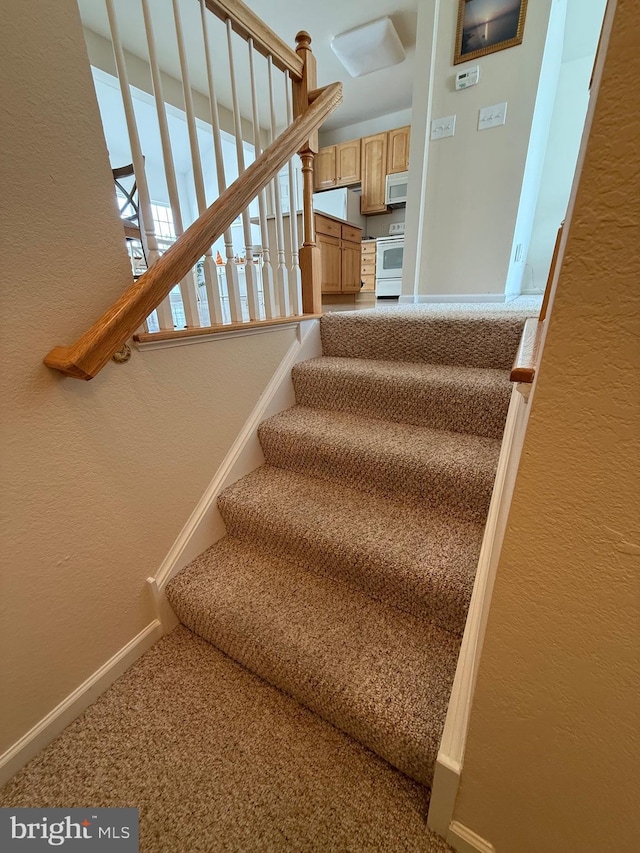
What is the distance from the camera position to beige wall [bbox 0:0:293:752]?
2.21 feet

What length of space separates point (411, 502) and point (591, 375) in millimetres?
864

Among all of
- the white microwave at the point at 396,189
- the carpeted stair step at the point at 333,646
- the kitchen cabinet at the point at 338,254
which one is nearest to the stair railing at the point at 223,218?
the carpeted stair step at the point at 333,646

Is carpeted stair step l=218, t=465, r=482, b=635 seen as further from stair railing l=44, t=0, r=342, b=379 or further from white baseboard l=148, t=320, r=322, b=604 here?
stair railing l=44, t=0, r=342, b=379

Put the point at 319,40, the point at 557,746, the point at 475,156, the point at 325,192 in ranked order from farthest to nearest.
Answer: the point at 325,192
the point at 319,40
the point at 475,156
the point at 557,746

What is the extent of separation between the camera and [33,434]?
75 centimetres

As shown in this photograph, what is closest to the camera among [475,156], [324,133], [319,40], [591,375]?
[591,375]

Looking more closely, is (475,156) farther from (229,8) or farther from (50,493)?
(50,493)

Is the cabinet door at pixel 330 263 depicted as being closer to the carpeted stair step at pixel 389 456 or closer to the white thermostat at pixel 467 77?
the white thermostat at pixel 467 77

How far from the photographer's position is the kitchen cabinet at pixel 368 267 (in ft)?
15.6

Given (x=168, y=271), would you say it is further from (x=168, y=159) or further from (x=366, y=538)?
(x=366, y=538)

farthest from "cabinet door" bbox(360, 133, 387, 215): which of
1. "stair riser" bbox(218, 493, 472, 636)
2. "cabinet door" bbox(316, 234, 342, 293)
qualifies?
"stair riser" bbox(218, 493, 472, 636)

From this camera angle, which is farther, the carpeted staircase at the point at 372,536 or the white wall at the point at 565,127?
the white wall at the point at 565,127

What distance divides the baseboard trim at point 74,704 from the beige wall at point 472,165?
2871 millimetres

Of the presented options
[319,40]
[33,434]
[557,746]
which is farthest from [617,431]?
[319,40]
